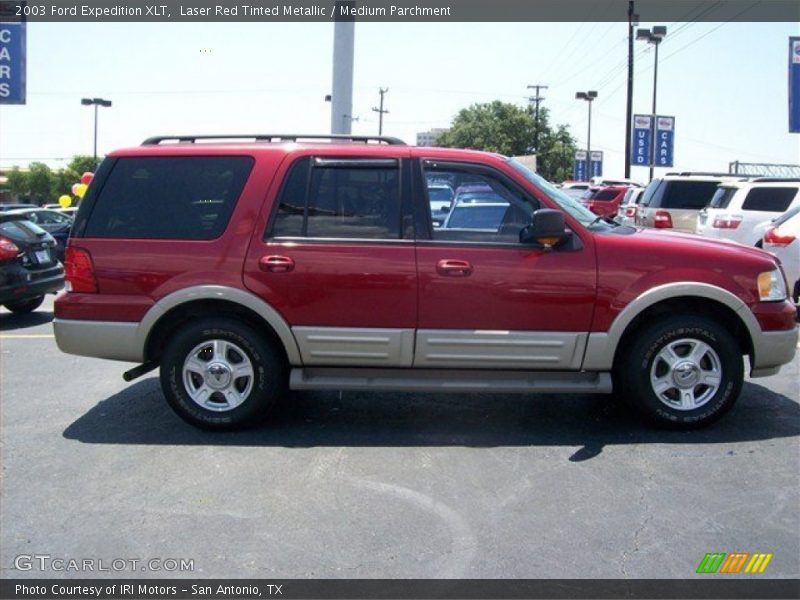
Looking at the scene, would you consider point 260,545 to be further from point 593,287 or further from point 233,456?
point 593,287

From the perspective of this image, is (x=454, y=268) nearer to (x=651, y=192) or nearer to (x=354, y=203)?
(x=354, y=203)

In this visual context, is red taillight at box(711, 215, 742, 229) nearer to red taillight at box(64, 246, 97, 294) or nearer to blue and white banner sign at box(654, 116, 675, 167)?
red taillight at box(64, 246, 97, 294)

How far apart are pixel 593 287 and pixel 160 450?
3.05 meters

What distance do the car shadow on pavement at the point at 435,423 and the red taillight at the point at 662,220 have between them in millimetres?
9553

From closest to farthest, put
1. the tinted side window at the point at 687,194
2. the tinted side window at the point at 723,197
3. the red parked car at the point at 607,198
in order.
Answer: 1. the tinted side window at the point at 723,197
2. the tinted side window at the point at 687,194
3. the red parked car at the point at 607,198

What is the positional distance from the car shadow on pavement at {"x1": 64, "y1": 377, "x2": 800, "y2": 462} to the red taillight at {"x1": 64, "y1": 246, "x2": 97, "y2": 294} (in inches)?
40.0

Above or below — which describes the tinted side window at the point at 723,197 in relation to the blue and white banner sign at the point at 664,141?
below

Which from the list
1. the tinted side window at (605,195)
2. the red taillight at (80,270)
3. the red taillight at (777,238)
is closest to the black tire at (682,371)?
the red taillight at (80,270)

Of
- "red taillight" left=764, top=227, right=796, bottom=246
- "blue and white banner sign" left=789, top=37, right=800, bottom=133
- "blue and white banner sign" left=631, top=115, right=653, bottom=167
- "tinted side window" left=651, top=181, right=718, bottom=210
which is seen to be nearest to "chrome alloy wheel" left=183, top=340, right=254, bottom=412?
"red taillight" left=764, top=227, right=796, bottom=246

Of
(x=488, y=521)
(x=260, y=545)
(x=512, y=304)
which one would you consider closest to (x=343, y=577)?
(x=260, y=545)

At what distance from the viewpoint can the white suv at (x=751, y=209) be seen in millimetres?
13344

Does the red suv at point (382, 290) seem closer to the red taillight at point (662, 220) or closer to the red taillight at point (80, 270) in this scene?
the red taillight at point (80, 270)

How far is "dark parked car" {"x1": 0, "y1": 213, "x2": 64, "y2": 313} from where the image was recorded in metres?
10.4

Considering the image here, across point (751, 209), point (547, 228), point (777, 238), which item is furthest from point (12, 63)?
point (751, 209)
